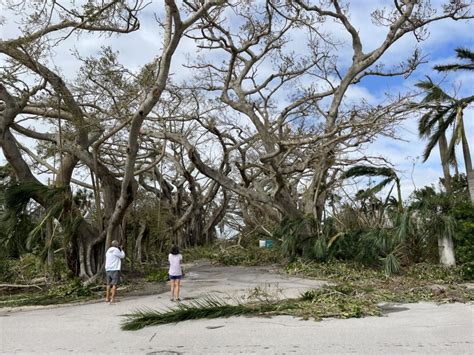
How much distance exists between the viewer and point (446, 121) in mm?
23156

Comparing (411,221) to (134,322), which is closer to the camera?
(134,322)

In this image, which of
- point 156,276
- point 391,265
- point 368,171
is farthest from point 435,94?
point 156,276

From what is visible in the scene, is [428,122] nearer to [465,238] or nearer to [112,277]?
[465,238]

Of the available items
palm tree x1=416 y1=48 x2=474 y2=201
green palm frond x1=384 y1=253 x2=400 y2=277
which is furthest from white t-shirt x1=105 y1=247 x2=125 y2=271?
palm tree x1=416 y1=48 x2=474 y2=201

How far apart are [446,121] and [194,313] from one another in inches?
724

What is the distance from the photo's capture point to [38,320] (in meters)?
9.89

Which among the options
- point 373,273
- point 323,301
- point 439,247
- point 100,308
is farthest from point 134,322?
point 439,247

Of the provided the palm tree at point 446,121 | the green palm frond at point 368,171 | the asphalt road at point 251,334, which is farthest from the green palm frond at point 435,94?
the asphalt road at point 251,334

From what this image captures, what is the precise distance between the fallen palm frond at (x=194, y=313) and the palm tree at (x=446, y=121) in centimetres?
1422

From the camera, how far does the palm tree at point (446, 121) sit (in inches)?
855

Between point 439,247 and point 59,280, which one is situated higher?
point 439,247

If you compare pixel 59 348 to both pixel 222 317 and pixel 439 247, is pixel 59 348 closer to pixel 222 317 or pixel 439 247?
pixel 222 317

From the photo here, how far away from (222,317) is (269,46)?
50.2 feet

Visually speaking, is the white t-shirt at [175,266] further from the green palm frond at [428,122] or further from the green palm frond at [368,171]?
the green palm frond at [428,122]
